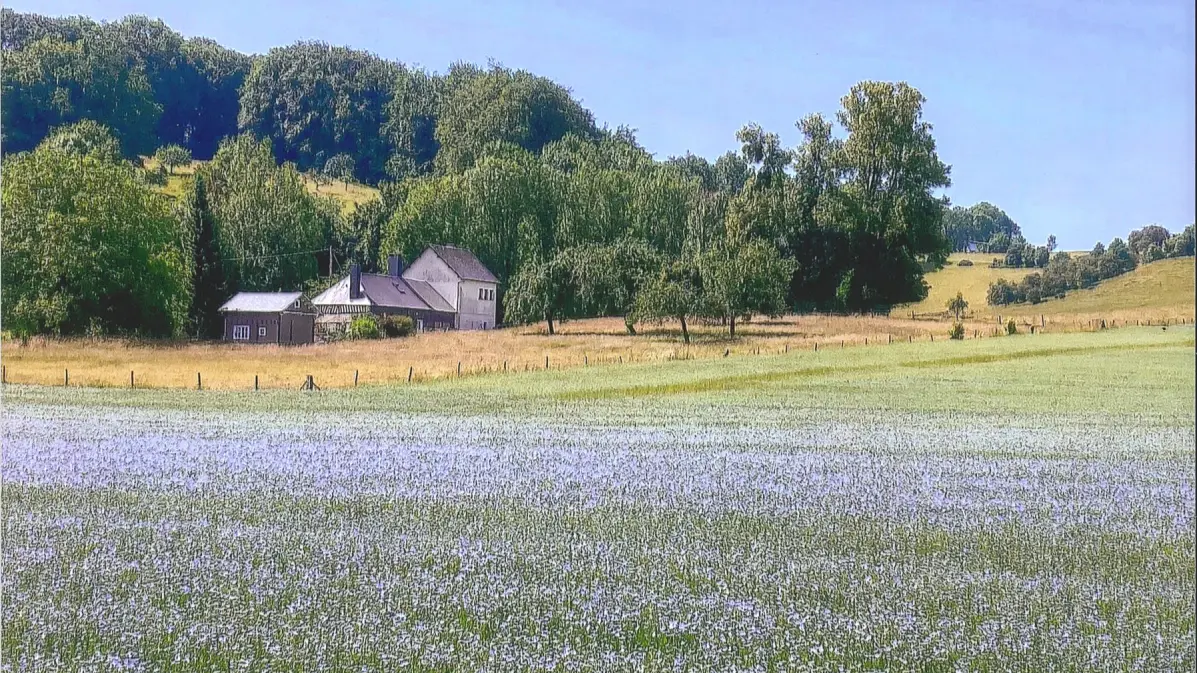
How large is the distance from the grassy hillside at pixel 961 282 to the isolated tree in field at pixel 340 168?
84.7ft

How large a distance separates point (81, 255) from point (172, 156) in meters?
27.9

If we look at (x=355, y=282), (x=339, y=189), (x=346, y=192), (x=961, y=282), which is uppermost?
(x=339, y=189)

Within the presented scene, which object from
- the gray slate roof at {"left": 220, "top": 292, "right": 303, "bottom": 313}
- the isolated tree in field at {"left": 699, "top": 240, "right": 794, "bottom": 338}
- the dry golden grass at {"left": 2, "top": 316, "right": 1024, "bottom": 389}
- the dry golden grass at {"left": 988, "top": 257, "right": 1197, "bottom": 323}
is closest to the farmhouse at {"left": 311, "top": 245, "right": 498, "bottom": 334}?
the gray slate roof at {"left": 220, "top": 292, "right": 303, "bottom": 313}

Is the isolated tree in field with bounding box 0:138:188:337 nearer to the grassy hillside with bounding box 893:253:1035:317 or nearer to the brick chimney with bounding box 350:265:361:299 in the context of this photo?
the brick chimney with bounding box 350:265:361:299

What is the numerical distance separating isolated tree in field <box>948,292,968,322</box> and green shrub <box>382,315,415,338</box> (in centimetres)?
1955

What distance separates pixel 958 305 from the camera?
1479 inches

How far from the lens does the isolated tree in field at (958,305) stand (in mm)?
36875

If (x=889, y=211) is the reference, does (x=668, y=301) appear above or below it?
below

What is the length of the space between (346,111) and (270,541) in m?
40.3

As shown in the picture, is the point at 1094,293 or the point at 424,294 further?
the point at 424,294

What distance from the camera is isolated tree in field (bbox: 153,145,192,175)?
45.3 meters

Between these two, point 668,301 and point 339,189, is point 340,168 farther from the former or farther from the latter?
point 668,301

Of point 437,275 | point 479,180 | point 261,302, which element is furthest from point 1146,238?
point 479,180

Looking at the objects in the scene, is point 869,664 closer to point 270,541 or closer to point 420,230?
point 270,541
